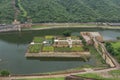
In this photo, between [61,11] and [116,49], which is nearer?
[116,49]

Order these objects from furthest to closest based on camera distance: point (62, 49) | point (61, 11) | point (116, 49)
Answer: point (61, 11), point (62, 49), point (116, 49)

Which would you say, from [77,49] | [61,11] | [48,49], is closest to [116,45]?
[77,49]

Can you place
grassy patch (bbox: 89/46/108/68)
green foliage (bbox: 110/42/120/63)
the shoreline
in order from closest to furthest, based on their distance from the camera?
grassy patch (bbox: 89/46/108/68), green foliage (bbox: 110/42/120/63), the shoreline

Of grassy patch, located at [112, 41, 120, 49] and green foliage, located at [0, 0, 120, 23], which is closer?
grassy patch, located at [112, 41, 120, 49]

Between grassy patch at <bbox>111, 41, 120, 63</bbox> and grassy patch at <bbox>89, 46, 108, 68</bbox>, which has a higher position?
grassy patch at <bbox>111, 41, 120, 63</bbox>

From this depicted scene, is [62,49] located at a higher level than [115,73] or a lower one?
higher

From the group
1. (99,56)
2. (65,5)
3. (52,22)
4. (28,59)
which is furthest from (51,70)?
(65,5)

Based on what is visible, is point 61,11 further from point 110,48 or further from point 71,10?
point 110,48

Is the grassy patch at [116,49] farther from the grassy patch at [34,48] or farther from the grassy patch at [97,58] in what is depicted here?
the grassy patch at [34,48]

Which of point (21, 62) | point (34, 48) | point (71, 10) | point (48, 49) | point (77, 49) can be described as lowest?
point (21, 62)

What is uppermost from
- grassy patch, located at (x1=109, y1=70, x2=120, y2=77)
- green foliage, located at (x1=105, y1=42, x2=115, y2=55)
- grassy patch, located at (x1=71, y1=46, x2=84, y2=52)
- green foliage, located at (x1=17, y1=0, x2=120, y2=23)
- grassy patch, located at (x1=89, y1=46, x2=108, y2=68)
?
green foliage, located at (x1=17, y1=0, x2=120, y2=23)

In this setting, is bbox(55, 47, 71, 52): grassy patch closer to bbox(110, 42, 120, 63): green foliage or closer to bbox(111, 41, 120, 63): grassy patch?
bbox(110, 42, 120, 63): green foliage

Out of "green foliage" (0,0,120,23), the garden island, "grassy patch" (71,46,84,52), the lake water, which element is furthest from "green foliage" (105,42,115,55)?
"green foliage" (0,0,120,23)
